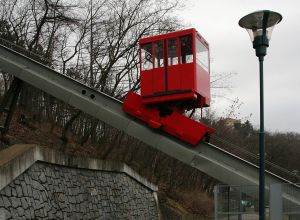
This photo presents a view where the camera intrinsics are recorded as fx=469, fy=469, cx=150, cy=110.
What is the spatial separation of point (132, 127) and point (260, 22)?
712cm

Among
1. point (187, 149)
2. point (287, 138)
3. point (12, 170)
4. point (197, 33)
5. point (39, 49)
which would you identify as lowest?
point (12, 170)

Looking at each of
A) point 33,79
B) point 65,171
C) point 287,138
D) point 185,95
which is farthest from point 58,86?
point 287,138

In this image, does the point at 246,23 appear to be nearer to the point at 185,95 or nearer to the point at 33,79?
the point at 185,95

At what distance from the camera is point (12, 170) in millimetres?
9961

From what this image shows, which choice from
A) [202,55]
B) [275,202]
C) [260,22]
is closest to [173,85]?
[202,55]

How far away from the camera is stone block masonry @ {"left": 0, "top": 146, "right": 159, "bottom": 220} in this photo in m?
10.2

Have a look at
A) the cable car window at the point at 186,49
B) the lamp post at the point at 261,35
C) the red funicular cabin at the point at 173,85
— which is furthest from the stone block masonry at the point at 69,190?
the lamp post at the point at 261,35

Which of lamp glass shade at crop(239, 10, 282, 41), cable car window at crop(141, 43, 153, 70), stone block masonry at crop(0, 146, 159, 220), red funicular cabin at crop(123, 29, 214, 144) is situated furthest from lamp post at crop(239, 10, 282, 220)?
cable car window at crop(141, 43, 153, 70)

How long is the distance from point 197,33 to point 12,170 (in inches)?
292

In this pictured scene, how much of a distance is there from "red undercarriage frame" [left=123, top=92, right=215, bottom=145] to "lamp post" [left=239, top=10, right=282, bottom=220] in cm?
537

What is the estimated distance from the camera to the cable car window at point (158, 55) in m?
14.8

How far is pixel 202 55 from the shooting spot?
49.5 feet

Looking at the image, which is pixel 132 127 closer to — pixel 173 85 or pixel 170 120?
pixel 170 120

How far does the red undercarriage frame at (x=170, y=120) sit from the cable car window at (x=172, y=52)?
1.47 meters
